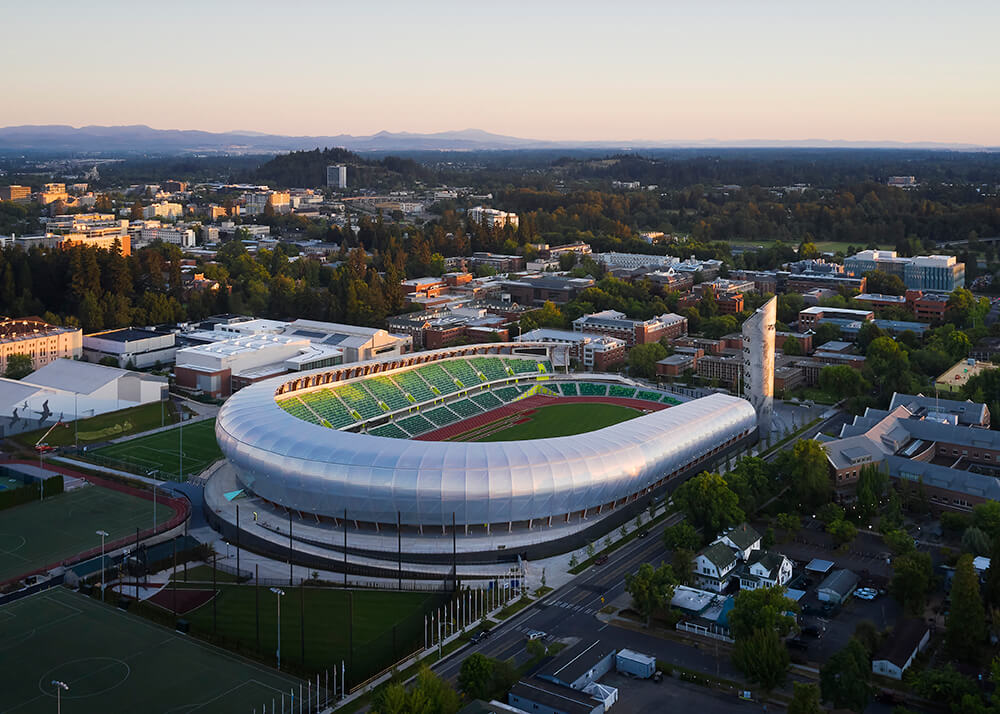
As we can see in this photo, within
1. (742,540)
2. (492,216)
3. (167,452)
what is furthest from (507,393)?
(492,216)

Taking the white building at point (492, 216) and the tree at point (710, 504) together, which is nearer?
the tree at point (710, 504)

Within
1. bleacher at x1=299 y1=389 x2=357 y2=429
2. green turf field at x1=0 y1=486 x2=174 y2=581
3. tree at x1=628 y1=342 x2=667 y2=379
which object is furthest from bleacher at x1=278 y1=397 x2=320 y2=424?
tree at x1=628 y1=342 x2=667 y2=379

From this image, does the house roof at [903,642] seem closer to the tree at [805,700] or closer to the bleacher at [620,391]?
the tree at [805,700]

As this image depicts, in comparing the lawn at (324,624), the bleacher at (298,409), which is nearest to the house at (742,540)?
the lawn at (324,624)

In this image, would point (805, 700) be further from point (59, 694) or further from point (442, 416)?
point (442, 416)

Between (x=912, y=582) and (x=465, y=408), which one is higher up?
(x=465, y=408)

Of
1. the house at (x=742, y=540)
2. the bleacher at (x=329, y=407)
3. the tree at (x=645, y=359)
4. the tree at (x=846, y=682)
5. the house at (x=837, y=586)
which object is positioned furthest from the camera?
the tree at (x=645, y=359)
